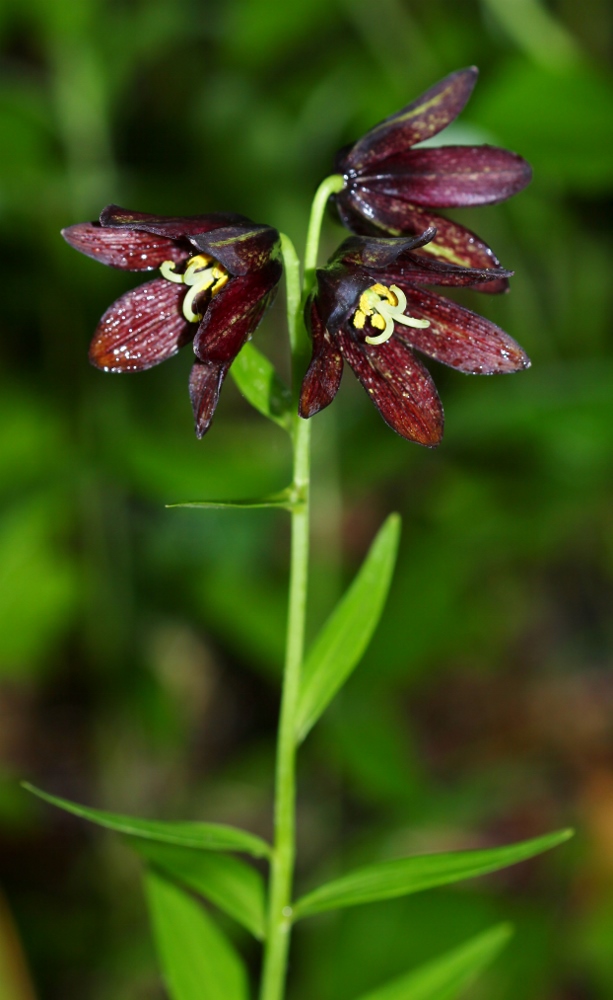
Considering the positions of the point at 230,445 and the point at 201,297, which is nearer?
the point at 201,297

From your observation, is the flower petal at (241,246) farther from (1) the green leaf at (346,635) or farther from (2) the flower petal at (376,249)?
(1) the green leaf at (346,635)

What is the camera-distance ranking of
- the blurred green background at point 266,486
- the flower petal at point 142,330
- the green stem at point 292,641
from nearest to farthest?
the green stem at point 292,641 < the flower petal at point 142,330 < the blurred green background at point 266,486

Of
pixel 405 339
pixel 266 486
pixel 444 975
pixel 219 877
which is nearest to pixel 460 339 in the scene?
pixel 405 339

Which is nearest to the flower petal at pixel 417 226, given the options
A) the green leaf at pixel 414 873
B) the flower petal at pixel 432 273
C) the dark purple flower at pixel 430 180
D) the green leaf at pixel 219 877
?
the dark purple flower at pixel 430 180

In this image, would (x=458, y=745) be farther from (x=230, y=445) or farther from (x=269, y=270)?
(x=269, y=270)

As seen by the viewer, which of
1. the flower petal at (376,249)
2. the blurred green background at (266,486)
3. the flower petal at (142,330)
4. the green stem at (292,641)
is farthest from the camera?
the blurred green background at (266,486)

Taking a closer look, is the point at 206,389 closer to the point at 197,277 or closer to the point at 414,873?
the point at 197,277

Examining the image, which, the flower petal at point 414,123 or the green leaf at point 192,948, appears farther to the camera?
the green leaf at point 192,948

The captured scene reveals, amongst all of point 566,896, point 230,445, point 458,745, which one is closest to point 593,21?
point 230,445
